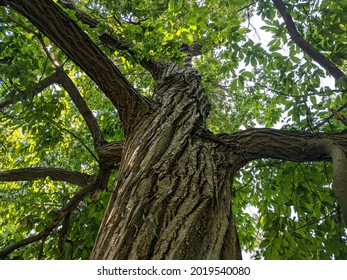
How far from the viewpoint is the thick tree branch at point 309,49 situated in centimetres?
283

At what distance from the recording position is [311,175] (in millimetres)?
2730

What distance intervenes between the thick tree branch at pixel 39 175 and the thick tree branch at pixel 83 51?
3.45 ft

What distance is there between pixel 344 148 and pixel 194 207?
1.26 metres

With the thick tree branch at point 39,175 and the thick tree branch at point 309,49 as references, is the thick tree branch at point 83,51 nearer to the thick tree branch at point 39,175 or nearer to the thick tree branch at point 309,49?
the thick tree branch at point 39,175

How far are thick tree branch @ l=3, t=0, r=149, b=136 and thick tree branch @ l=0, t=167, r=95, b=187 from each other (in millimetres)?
1052

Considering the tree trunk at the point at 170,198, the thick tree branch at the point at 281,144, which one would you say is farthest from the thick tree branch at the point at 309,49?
the tree trunk at the point at 170,198

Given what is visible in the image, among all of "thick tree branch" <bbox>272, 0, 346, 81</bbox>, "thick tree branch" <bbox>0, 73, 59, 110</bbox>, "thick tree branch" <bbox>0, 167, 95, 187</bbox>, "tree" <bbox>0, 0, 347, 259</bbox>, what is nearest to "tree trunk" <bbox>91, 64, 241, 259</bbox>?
"tree" <bbox>0, 0, 347, 259</bbox>

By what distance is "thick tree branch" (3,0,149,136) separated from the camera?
1.87m

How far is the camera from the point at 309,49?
2.89m

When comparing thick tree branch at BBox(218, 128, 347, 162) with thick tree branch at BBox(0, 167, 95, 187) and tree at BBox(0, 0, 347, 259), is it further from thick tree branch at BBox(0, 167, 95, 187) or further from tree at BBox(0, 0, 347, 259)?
thick tree branch at BBox(0, 167, 95, 187)

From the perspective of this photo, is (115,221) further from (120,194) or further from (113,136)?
(113,136)

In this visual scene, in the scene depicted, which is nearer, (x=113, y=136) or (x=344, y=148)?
(x=344, y=148)

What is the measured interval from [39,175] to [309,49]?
9.31 feet
